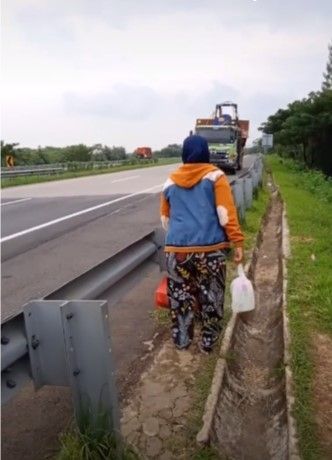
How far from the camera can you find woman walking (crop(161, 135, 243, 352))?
13.3 feet

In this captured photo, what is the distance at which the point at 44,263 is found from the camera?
765 centimetres

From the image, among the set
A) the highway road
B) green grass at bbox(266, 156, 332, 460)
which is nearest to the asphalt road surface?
the highway road

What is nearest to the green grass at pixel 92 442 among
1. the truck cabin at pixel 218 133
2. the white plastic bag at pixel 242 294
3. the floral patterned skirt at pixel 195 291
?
the white plastic bag at pixel 242 294

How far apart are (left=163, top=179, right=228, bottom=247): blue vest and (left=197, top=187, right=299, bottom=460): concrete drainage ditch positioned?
958 mm

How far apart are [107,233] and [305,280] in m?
4.64

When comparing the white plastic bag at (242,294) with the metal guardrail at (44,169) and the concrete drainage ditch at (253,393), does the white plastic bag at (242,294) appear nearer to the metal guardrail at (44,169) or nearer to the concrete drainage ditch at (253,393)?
the concrete drainage ditch at (253,393)

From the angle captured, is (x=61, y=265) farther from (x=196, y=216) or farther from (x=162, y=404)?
(x=162, y=404)

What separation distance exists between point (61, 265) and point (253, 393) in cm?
406

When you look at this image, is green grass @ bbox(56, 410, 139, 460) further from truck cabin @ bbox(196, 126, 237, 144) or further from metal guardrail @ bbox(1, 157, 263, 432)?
truck cabin @ bbox(196, 126, 237, 144)

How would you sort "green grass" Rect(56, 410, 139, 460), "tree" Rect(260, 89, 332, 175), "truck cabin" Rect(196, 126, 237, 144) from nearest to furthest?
1. "green grass" Rect(56, 410, 139, 460)
2. "truck cabin" Rect(196, 126, 237, 144)
3. "tree" Rect(260, 89, 332, 175)

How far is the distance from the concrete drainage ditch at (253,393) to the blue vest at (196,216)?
96 centimetres

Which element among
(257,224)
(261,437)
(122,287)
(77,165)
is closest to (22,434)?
(122,287)

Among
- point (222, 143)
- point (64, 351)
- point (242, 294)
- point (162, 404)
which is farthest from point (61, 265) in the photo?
point (222, 143)

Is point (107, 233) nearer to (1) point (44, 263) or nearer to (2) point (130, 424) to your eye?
(1) point (44, 263)
